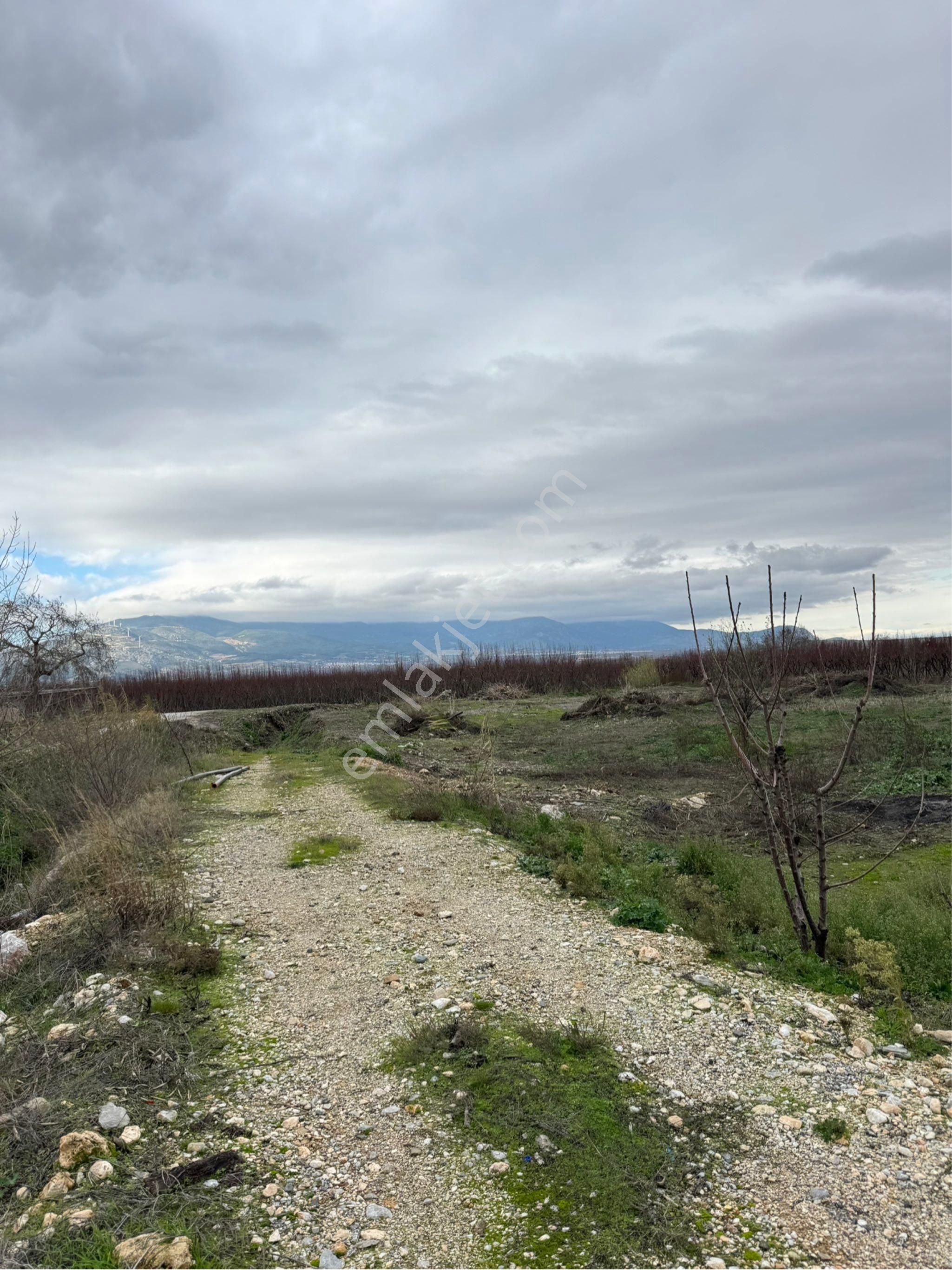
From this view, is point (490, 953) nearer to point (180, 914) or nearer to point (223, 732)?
point (180, 914)

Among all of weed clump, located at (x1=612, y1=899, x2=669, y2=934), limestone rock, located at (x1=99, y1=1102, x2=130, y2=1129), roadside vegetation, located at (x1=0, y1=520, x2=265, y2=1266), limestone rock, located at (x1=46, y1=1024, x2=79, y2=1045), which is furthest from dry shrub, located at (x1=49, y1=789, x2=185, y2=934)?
weed clump, located at (x1=612, y1=899, x2=669, y2=934)

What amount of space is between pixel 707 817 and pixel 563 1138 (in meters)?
7.58

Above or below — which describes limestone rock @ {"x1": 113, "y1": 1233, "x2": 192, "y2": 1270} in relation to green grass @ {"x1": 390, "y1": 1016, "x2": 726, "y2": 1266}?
above

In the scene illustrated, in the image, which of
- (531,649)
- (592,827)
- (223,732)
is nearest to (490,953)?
(592,827)

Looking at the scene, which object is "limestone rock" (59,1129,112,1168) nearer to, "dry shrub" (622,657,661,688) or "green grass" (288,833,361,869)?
"green grass" (288,833,361,869)

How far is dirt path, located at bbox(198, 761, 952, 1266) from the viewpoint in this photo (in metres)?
2.90

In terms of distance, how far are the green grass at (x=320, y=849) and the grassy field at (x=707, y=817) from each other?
106 centimetres

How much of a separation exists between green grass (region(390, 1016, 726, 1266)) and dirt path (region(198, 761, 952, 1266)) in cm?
11

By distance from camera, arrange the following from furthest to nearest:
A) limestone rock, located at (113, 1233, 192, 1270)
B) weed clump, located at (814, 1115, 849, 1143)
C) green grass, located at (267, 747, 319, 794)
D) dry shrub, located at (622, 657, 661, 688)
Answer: dry shrub, located at (622, 657, 661, 688) < green grass, located at (267, 747, 319, 794) < weed clump, located at (814, 1115, 849, 1143) < limestone rock, located at (113, 1233, 192, 1270)

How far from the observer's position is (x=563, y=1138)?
3354 mm

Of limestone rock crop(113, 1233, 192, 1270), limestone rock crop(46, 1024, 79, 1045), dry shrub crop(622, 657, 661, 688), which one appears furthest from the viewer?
dry shrub crop(622, 657, 661, 688)

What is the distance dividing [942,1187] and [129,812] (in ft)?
24.3

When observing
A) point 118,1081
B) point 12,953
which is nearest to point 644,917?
point 118,1081

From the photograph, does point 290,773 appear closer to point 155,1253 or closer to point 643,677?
point 155,1253
